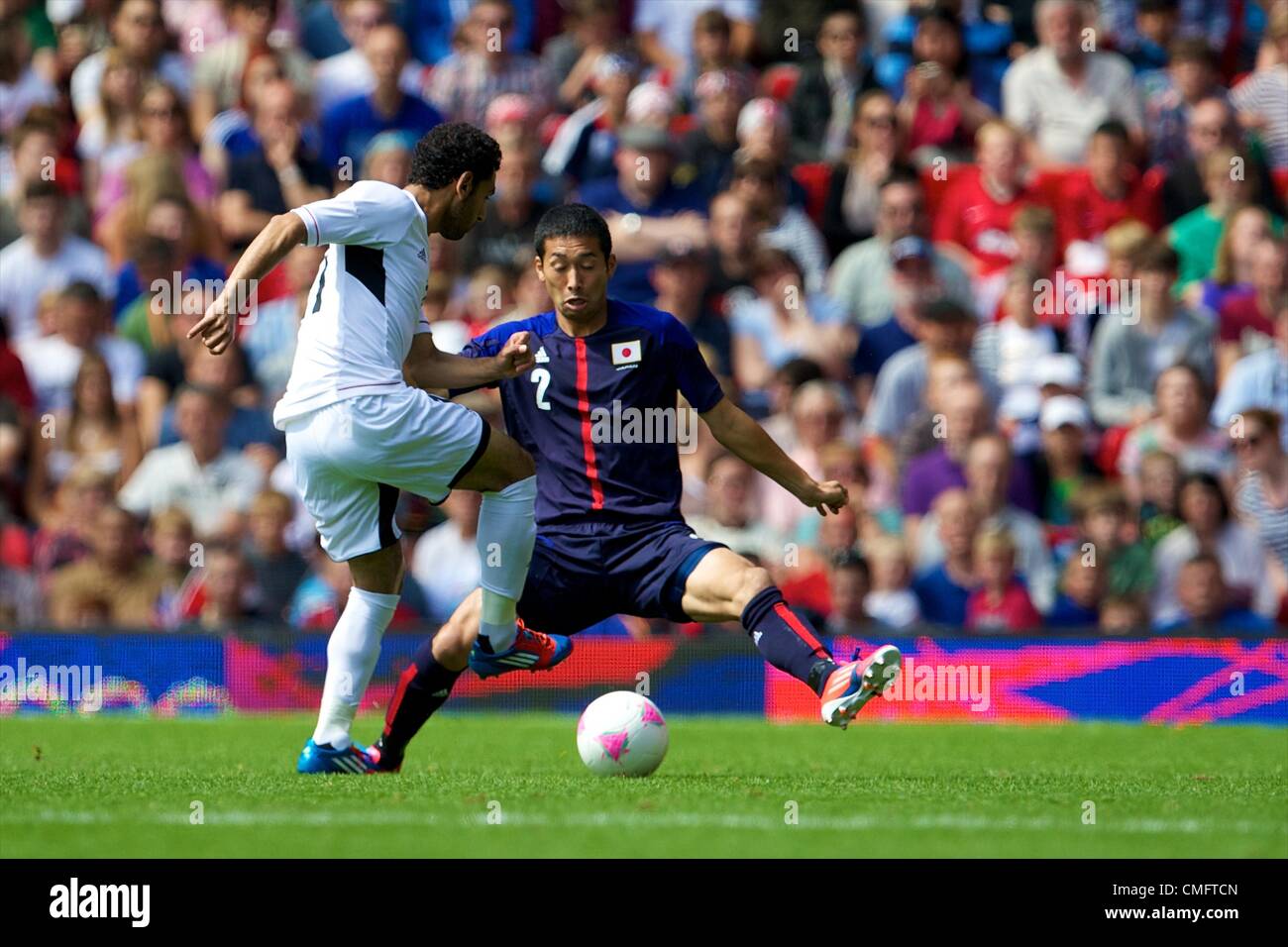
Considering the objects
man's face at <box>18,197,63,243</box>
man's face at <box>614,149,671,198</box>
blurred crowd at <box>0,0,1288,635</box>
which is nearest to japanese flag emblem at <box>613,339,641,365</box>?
blurred crowd at <box>0,0,1288,635</box>

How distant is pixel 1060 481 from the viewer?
12.3 meters

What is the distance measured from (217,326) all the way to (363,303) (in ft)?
2.40

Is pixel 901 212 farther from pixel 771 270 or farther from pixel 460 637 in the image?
pixel 460 637

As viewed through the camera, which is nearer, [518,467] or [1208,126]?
[518,467]

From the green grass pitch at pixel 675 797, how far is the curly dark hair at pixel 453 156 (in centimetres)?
215

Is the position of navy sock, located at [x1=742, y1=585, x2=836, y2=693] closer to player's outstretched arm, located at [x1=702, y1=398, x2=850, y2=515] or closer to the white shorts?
player's outstretched arm, located at [x1=702, y1=398, x2=850, y2=515]

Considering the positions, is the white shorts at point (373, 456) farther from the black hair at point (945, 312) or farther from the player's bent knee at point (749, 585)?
the black hair at point (945, 312)

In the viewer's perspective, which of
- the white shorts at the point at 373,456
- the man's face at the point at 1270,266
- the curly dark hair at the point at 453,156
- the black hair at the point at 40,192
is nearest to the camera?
the white shorts at the point at 373,456

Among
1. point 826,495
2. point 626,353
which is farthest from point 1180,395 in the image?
point 626,353

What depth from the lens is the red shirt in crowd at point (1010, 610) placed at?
11.4 metres

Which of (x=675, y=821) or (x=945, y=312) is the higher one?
(x=945, y=312)

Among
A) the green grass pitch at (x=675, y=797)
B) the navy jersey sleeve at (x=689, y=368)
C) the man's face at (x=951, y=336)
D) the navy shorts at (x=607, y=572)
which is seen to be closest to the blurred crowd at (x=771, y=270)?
the man's face at (x=951, y=336)

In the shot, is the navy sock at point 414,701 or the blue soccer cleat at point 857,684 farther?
the navy sock at point 414,701

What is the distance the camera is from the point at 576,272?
7648 millimetres
